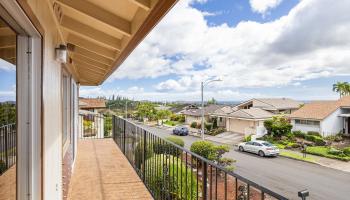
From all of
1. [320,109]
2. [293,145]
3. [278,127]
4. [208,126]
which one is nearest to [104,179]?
[293,145]

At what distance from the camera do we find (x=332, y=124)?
70.5ft

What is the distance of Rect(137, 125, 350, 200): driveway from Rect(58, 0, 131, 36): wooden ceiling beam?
8.70m

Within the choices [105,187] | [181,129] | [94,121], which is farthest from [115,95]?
[105,187]

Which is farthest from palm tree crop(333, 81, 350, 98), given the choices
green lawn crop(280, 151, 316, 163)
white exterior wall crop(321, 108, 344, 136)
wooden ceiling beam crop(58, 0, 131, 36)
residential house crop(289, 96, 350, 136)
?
wooden ceiling beam crop(58, 0, 131, 36)

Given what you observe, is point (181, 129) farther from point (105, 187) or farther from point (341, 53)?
point (341, 53)

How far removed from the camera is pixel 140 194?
319 cm

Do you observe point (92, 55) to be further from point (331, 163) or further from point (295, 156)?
point (295, 156)

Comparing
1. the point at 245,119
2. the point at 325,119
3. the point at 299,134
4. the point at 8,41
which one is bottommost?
the point at 299,134

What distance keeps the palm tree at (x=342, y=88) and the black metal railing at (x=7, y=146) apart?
44360 mm

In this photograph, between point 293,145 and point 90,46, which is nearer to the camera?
point 90,46

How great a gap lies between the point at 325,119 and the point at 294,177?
11.2 m

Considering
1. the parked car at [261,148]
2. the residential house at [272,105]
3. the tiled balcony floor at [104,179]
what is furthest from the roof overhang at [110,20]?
the residential house at [272,105]

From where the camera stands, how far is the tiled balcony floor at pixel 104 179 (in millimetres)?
3193

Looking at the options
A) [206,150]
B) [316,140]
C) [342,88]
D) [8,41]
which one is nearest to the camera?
→ [8,41]
